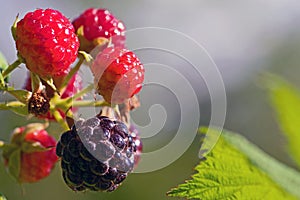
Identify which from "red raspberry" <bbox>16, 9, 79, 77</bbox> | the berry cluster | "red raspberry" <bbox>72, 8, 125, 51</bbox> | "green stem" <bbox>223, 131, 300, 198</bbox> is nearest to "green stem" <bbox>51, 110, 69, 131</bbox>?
the berry cluster

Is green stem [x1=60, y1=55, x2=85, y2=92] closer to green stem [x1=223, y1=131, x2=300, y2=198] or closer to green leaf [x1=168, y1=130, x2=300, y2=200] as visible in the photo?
green leaf [x1=168, y1=130, x2=300, y2=200]

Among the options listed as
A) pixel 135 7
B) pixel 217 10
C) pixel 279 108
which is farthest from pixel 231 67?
pixel 279 108

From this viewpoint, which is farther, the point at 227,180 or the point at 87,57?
the point at 227,180

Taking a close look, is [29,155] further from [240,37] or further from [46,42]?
[240,37]

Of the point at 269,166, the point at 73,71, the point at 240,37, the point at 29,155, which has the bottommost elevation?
the point at 240,37

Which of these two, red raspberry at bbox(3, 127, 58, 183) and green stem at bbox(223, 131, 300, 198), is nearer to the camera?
red raspberry at bbox(3, 127, 58, 183)

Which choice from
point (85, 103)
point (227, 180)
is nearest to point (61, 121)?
point (85, 103)
